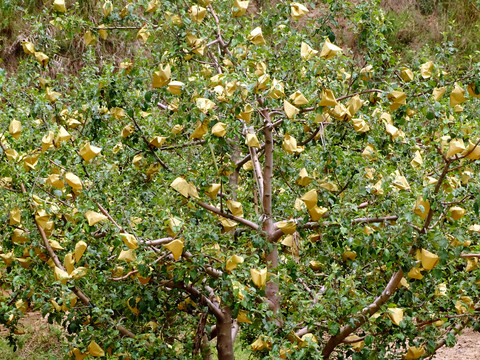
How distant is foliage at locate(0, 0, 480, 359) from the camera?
1.94m

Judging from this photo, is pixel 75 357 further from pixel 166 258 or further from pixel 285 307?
pixel 285 307

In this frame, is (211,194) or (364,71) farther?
(364,71)

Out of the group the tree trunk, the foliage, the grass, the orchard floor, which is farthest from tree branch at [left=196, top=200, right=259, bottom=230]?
the grass

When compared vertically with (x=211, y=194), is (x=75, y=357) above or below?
below

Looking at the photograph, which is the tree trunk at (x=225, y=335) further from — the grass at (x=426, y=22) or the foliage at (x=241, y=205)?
the grass at (x=426, y=22)

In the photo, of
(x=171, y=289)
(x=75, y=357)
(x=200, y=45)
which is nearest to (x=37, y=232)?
(x=75, y=357)

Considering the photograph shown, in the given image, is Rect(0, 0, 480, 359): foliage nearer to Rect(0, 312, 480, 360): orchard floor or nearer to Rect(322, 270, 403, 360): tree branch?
Rect(322, 270, 403, 360): tree branch

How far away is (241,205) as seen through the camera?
2.24 m

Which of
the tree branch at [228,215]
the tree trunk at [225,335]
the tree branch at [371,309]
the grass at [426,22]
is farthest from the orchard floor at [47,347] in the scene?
the grass at [426,22]

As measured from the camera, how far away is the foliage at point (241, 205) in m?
1.94

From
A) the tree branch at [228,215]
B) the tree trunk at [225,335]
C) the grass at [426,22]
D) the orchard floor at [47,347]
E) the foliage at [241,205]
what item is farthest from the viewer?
the grass at [426,22]

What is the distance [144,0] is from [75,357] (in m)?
1.18

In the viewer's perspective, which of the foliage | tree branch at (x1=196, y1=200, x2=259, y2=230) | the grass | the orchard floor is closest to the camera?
the foliage

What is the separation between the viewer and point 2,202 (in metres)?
2.28
